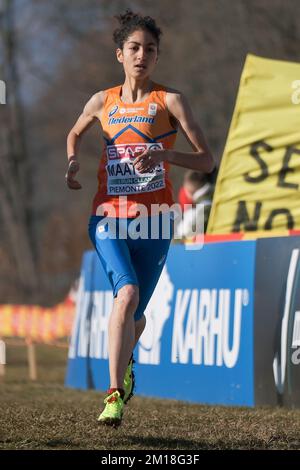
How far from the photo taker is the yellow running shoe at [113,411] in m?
5.69

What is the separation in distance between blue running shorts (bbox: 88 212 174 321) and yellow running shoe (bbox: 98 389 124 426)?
1.91 ft

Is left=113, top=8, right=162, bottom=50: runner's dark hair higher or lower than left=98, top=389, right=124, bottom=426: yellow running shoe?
higher

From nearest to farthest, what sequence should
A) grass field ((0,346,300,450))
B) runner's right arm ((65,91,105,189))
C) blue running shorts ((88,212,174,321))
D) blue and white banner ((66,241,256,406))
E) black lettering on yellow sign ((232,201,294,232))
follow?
grass field ((0,346,300,450)), blue running shorts ((88,212,174,321)), runner's right arm ((65,91,105,189)), blue and white banner ((66,241,256,406)), black lettering on yellow sign ((232,201,294,232))

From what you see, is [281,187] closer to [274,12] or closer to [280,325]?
[280,325]

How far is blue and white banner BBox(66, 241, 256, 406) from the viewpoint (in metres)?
8.30

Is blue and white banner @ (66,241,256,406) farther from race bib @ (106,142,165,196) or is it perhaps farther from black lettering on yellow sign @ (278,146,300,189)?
race bib @ (106,142,165,196)

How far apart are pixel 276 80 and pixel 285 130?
0.47 metres

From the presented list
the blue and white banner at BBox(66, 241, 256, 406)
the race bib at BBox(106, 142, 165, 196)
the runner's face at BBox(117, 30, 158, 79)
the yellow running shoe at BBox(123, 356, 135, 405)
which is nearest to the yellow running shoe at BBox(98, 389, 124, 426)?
the yellow running shoe at BBox(123, 356, 135, 405)

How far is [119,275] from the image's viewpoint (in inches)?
236

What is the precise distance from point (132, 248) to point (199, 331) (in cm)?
283

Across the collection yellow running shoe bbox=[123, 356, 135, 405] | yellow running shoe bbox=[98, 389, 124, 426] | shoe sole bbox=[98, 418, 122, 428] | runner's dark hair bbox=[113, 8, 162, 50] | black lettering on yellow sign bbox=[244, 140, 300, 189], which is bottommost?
shoe sole bbox=[98, 418, 122, 428]

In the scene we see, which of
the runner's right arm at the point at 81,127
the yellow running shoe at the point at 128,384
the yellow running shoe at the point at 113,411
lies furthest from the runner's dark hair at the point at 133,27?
the yellow running shoe at the point at 113,411

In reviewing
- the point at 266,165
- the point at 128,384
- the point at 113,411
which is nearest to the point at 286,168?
the point at 266,165

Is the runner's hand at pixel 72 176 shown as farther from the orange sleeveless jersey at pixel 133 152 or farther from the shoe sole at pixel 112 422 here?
the shoe sole at pixel 112 422
